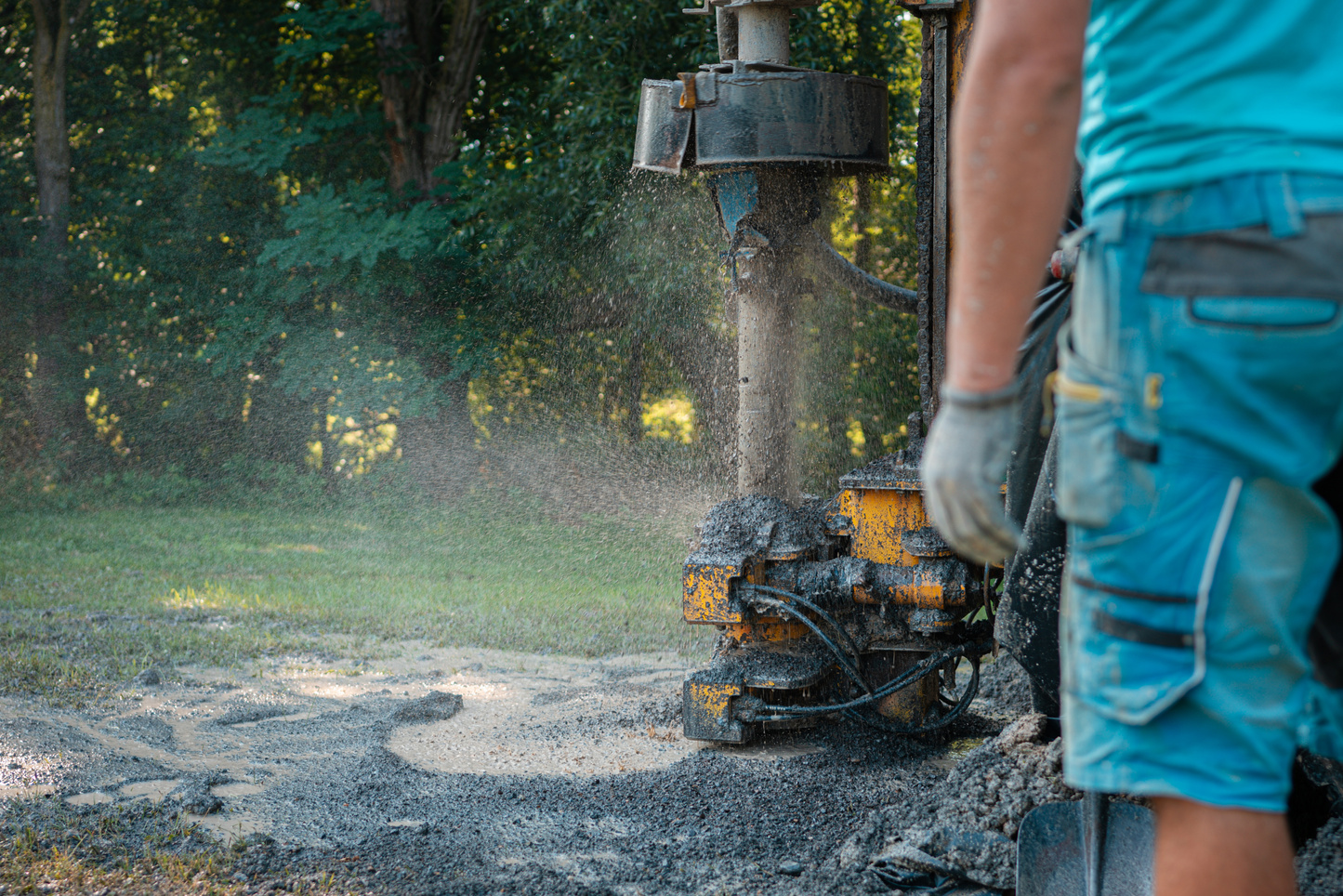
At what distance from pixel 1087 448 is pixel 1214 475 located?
0.13 m

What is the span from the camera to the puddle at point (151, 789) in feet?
10.9

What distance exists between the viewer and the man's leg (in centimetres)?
122

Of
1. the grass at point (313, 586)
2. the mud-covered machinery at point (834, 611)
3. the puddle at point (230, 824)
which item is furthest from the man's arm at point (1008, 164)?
the grass at point (313, 586)

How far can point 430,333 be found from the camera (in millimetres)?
11414

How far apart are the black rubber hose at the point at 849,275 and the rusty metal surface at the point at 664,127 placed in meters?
0.53

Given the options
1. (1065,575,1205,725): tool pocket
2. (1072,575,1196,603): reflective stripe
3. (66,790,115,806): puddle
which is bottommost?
(66,790,115,806): puddle

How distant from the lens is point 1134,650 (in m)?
1.24

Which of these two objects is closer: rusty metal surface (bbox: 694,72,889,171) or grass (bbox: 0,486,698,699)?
rusty metal surface (bbox: 694,72,889,171)

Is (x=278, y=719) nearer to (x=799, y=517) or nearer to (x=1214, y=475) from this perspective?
(x=799, y=517)

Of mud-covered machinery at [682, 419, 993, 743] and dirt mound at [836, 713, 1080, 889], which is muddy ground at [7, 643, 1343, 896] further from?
mud-covered machinery at [682, 419, 993, 743]

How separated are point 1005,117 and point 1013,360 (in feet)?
0.93

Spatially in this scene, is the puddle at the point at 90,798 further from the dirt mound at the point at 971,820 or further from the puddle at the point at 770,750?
the dirt mound at the point at 971,820

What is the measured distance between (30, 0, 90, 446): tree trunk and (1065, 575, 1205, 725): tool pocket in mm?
13262

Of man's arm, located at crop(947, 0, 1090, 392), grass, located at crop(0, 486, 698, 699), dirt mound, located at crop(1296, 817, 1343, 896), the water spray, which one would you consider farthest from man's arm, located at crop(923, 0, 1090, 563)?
grass, located at crop(0, 486, 698, 699)
